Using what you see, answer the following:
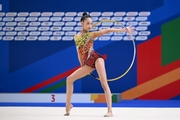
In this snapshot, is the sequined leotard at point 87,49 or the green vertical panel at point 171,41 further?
the green vertical panel at point 171,41

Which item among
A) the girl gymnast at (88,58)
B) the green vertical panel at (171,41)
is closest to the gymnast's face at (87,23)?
the girl gymnast at (88,58)

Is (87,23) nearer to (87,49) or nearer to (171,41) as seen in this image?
(87,49)

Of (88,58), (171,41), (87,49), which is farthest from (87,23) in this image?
(171,41)

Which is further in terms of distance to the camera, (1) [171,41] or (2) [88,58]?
(1) [171,41]

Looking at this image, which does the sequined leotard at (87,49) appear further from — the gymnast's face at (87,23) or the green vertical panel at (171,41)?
the green vertical panel at (171,41)

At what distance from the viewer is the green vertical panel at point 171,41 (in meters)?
10.4

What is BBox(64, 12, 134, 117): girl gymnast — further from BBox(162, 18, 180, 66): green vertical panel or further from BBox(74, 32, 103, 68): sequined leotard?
BBox(162, 18, 180, 66): green vertical panel

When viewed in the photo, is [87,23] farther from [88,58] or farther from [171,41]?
[171,41]

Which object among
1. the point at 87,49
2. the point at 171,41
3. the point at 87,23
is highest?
the point at 87,23

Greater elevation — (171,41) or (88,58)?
(171,41)

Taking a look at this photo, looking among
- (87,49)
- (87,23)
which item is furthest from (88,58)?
(87,23)

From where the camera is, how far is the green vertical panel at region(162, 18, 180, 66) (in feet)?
34.2

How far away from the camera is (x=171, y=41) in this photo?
34.3ft

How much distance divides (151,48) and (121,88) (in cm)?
125
